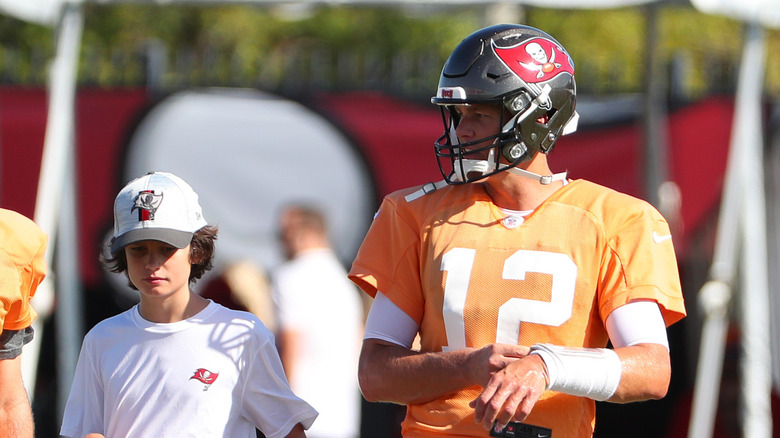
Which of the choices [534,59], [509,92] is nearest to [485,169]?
[509,92]

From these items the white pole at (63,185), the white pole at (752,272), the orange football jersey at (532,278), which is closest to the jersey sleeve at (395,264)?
the orange football jersey at (532,278)

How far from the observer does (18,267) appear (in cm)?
265

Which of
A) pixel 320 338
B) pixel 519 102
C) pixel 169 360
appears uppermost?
pixel 519 102

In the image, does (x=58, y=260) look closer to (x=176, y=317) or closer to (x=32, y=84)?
(x=32, y=84)

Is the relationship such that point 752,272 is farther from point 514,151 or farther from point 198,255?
point 198,255

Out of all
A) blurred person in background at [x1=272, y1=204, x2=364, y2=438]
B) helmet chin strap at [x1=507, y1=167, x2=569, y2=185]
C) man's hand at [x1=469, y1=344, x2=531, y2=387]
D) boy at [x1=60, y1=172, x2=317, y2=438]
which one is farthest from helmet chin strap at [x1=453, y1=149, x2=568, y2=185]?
blurred person in background at [x1=272, y1=204, x2=364, y2=438]

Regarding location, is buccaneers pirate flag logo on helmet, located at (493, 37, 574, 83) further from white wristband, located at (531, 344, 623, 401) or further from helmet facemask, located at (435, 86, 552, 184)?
white wristband, located at (531, 344, 623, 401)

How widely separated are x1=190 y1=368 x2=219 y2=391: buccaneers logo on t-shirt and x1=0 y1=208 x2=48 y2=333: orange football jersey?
48cm

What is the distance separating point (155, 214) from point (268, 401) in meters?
0.54

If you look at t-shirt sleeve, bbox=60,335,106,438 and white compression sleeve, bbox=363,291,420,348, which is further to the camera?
t-shirt sleeve, bbox=60,335,106,438

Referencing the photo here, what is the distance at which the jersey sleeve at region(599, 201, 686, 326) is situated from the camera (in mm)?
2262

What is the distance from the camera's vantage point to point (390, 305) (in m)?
2.44

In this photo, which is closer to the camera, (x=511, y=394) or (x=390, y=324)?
(x=511, y=394)

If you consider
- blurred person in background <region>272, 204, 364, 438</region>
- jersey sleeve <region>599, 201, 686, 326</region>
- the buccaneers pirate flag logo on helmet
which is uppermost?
the buccaneers pirate flag logo on helmet
